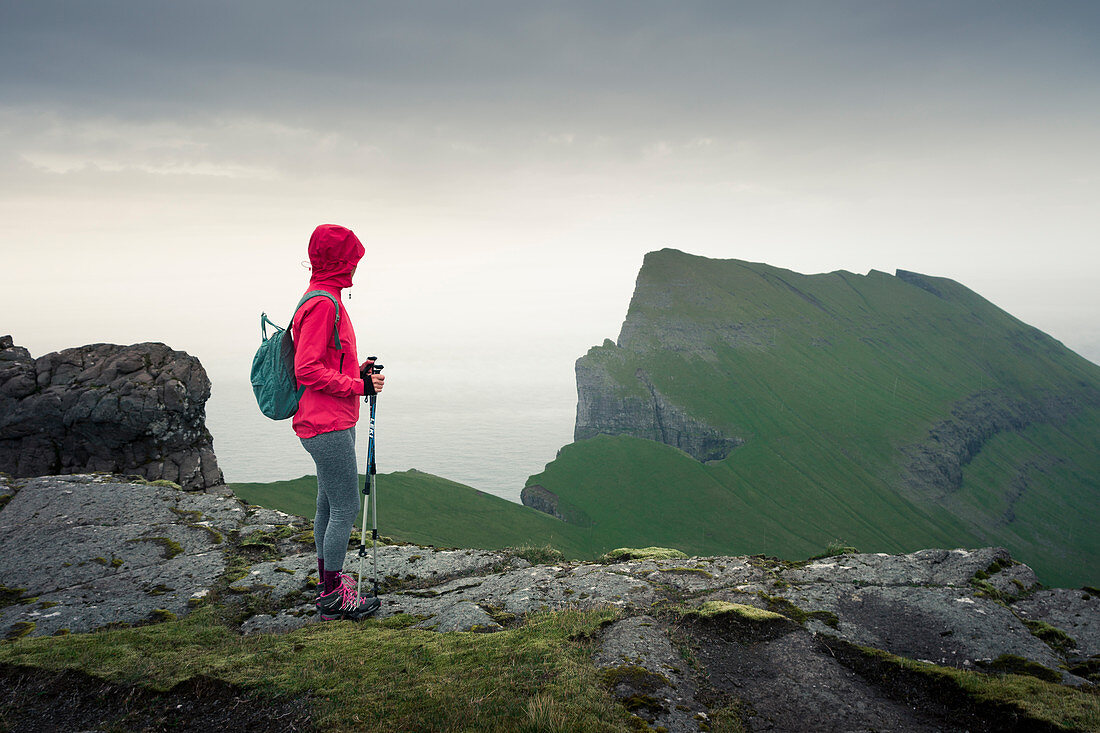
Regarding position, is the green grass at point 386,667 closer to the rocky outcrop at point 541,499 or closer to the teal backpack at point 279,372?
the teal backpack at point 279,372

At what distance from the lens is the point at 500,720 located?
188 inches

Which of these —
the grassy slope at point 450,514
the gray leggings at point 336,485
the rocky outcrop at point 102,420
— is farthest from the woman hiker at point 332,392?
the grassy slope at point 450,514

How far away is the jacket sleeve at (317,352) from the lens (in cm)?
726

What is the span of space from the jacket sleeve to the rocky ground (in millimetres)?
3527

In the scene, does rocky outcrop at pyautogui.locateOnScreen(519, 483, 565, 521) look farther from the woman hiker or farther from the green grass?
the green grass

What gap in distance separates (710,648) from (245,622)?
657cm

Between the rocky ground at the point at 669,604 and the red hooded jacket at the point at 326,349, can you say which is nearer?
the rocky ground at the point at 669,604

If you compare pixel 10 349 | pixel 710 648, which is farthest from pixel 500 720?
pixel 10 349

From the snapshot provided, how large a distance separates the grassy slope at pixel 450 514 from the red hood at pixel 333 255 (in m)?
91.1

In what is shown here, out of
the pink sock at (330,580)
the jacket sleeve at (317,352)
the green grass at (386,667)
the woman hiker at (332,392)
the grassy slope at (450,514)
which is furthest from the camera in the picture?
the grassy slope at (450,514)

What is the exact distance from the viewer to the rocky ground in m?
5.89

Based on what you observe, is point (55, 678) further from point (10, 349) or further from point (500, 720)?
point (10, 349)

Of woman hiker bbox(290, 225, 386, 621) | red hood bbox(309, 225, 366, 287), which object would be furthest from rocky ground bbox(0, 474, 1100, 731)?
red hood bbox(309, 225, 366, 287)

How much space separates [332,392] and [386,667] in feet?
11.2
